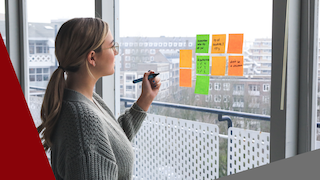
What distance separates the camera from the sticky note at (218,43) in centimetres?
169

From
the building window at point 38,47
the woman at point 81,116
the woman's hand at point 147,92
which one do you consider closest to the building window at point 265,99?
the woman's hand at point 147,92

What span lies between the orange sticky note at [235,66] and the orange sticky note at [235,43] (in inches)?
1.6

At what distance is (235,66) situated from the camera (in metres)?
1.65

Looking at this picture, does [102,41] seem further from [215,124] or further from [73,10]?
[73,10]

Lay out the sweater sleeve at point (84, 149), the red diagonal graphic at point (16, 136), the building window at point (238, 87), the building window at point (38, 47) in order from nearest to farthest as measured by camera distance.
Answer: the red diagonal graphic at point (16, 136) < the sweater sleeve at point (84, 149) < the building window at point (238, 87) < the building window at point (38, 47)

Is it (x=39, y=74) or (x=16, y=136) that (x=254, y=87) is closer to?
(x=16, y=136)

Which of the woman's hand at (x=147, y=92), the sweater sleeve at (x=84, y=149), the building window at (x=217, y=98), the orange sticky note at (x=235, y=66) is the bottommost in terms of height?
the sweater sleeve at (x=84, y=149)

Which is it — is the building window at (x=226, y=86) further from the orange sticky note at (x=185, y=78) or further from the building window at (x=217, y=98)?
the orange sticky note at (x=185, y=78)

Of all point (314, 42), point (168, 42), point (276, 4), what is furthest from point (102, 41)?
point (168, 42)

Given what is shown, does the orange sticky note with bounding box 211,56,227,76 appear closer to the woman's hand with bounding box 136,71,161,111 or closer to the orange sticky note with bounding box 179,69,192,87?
the orange sticky note with bounding box 179,69,192,87

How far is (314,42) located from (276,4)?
227 mm

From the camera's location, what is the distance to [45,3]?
2543 millimetres

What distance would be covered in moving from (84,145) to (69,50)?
1.06 feet

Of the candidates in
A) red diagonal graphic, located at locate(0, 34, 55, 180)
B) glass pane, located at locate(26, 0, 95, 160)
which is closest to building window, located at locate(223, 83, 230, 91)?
glass pane, located at locate(26, 0, 95, 160)
